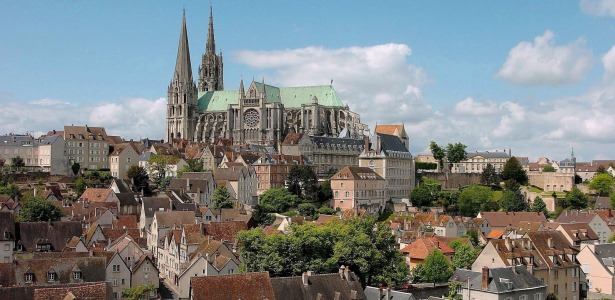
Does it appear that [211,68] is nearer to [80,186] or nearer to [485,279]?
[80,186]

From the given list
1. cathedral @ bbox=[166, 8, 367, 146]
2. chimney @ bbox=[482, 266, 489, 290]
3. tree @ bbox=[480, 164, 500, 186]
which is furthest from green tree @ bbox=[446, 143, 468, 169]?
chimney @ bbox=[482, 266, 489, 290]

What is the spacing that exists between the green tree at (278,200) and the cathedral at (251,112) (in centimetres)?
3893

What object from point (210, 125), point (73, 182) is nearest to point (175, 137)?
point (210, 125)

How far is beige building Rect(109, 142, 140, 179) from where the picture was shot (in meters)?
117

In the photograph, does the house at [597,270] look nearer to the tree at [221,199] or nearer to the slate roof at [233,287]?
the slate roof at [233,287]

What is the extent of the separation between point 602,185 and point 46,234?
3572 inches

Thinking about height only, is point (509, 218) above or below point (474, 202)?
below

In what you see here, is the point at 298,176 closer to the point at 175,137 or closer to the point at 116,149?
the point at 116,149

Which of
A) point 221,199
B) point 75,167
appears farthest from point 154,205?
point 75,167

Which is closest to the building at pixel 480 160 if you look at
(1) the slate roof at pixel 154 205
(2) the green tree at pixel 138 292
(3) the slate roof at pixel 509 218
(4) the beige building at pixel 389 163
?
(4) the beige building at pixel 389 163

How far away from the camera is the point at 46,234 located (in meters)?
59.9

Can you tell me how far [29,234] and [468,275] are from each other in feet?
113

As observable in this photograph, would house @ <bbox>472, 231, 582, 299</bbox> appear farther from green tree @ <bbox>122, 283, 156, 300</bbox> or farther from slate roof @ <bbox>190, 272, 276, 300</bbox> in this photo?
green tree @ <bbox>122, 283, 156, 300</bbox>

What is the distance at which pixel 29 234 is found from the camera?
194 feet
